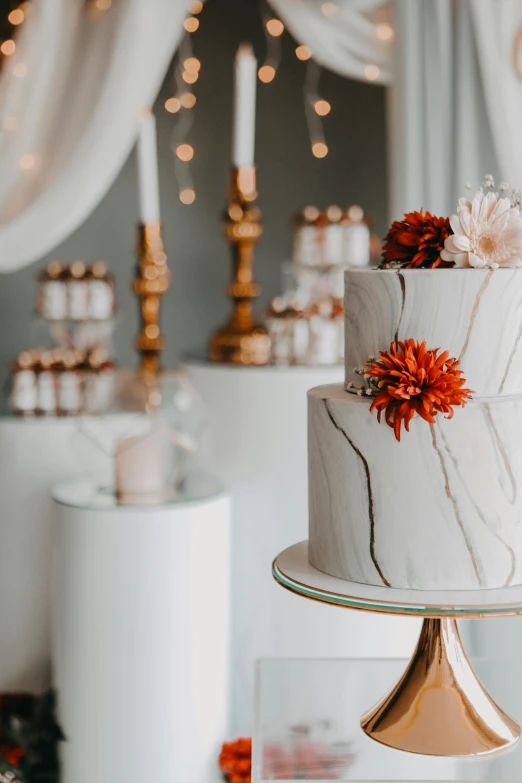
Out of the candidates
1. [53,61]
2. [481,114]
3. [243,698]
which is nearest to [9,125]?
[53,61]

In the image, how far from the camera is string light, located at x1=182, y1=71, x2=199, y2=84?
2824 mm

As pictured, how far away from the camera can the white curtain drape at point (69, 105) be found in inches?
84.8

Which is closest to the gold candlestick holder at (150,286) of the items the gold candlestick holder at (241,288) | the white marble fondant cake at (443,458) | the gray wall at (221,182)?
the gold candlestick holder at (241,288)

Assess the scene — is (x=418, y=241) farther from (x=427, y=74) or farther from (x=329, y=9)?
(x=329, y=9)

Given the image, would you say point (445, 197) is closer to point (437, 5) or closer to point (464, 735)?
point (437, 5)

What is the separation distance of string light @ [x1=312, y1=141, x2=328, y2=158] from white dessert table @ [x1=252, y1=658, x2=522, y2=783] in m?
1.74

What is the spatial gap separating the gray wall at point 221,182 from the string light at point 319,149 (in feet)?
0.06

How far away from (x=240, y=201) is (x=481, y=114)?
1.84 feet

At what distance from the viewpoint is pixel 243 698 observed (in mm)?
2256

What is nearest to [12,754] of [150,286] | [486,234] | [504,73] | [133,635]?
[133,635]

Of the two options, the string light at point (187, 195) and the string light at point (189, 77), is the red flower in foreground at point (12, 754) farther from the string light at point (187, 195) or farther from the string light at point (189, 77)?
the string light at point (189, 77)

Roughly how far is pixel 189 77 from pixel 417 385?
2029mm

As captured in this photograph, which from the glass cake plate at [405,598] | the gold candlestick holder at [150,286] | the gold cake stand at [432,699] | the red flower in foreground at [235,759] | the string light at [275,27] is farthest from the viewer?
the string light at [275,27]

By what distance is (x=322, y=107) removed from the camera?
9.27 ft
